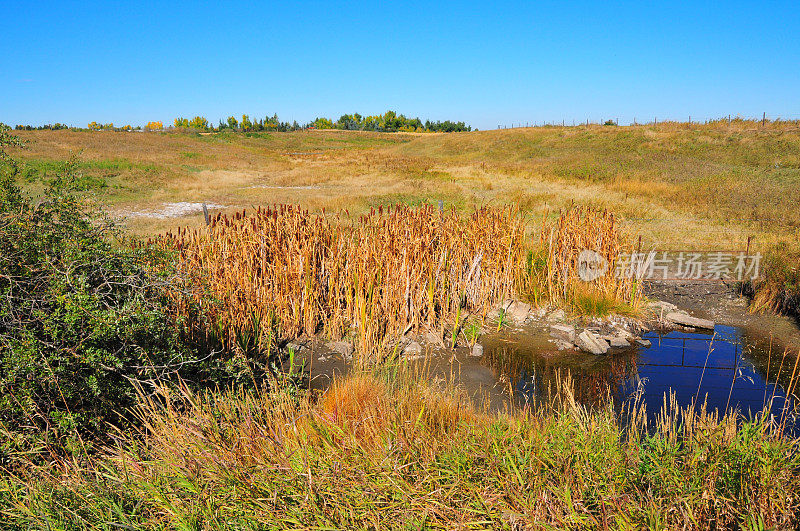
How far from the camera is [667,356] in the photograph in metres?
6.01

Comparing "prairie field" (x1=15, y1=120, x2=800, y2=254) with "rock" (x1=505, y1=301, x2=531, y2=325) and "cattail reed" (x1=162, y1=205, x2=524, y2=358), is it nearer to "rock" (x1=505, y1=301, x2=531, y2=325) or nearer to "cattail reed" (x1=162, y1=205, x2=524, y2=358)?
"cattail reed" (x1=162, y1=205, x2=524, y2=358)

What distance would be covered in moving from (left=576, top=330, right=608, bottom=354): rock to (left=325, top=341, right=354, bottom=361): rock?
2749mm

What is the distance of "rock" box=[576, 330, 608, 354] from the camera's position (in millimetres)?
6043

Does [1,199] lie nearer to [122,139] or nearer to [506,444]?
[506,444]

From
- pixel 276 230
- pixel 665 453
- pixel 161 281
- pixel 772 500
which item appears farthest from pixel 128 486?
pixel 276 230

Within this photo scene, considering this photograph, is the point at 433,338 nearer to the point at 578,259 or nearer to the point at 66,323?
the point at 578,259

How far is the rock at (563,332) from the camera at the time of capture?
6.42m

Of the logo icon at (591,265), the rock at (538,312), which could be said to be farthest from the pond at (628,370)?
the logo icon at (591,265)

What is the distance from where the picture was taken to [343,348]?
5.91 metres

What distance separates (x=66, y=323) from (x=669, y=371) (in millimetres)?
5596

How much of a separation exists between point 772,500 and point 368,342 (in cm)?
399

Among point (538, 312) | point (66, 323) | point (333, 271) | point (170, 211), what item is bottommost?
point (538, 312)

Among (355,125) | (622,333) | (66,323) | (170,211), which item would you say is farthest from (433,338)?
(355,125)

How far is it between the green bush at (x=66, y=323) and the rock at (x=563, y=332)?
4.50 m
